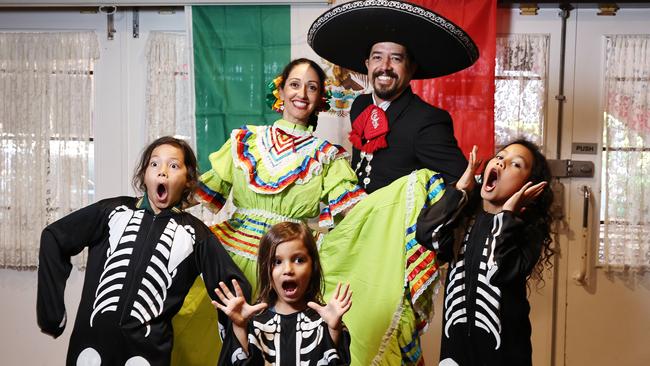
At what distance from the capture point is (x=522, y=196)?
7.16ft

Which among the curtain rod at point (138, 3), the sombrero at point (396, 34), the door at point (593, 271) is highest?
the curtain rod at point (138, 3)

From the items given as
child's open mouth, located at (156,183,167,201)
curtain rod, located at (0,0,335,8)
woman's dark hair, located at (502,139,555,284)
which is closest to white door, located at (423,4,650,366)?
curtain rod, located at (0,0,335,8)

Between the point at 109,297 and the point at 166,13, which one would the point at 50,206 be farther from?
the point at 109,297

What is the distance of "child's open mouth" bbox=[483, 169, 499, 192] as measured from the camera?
2.26 m

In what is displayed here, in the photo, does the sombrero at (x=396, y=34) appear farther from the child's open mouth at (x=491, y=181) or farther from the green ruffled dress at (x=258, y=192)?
the child's open mouth at (x=491, y=181)

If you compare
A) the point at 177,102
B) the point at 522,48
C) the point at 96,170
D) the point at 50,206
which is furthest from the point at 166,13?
the point at 522,48

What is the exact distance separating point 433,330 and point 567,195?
0.97m

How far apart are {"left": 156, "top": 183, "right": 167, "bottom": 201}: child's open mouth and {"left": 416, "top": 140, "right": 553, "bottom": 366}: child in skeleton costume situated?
2.66 feet

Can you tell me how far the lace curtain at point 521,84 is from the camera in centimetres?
371

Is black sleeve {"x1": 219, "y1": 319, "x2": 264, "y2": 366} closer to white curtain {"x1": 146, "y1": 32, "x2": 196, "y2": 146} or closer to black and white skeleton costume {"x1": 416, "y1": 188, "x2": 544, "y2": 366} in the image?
black and white skeleton costume {"x1": 416, "y1": 188, "x2": 544, "y2": 366}

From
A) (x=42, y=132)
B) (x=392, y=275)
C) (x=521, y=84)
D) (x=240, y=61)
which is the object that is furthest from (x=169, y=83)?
(x=392, y=275)

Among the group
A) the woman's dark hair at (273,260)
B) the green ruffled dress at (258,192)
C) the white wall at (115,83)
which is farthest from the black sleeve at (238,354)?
the white wall at (115,83)

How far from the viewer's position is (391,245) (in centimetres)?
250

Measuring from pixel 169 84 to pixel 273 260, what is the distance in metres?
2.00
